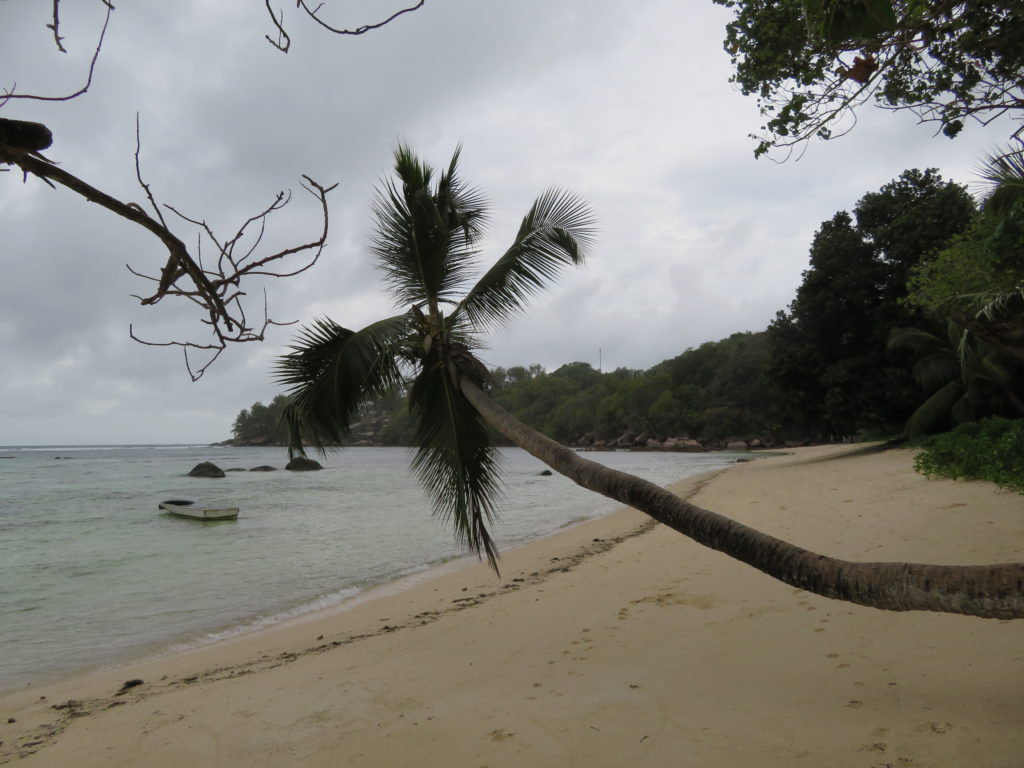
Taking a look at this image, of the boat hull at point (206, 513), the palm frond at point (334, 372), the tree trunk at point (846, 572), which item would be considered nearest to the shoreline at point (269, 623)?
the palm frond at point (334, 372)

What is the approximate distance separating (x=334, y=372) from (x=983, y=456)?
9.86m

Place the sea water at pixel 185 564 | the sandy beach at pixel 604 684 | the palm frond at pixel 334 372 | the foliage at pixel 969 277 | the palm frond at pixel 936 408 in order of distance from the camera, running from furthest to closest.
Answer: the palm frond at pixel 936 408 < the foliage at pixel 969 277 < the sea water at pixel 185 564 < the palm frond at pixel 334 372 < the sandy beach at pixel 604 684

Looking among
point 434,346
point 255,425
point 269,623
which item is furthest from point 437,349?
point 255,425

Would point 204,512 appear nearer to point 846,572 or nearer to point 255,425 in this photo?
point 846,572

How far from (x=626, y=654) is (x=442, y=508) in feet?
8.17

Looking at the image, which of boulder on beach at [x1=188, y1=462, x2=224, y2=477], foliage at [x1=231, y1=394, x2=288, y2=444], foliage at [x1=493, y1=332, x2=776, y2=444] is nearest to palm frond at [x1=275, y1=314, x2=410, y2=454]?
boulder on beach at [x1=188, y1=462, x2=224, y2=477]

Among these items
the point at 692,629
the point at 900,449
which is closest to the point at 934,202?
the point at 900,449

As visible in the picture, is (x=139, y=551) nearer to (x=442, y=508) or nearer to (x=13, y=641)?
(x=13, y=641)

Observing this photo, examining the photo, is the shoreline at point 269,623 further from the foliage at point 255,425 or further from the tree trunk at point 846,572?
the foliage at point 255,425

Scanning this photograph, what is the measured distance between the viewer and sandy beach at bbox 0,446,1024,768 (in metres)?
3.00

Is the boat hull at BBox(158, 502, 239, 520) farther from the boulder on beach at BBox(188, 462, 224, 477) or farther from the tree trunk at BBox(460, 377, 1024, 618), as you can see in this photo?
the boulder on beach at BBox(188, 462, 224, 477)

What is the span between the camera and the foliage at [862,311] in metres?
20.4

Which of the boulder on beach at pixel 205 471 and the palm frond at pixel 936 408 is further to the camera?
the boulder on beach at pixel 205 471

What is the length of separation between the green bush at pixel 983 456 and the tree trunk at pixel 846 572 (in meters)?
6.80
